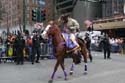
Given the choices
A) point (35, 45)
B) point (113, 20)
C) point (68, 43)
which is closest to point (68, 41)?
point (68, 43)

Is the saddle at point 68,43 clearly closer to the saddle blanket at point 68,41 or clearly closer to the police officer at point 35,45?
the saddle blanket at point 68,41

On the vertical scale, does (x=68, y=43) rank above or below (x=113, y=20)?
below

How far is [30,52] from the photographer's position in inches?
968

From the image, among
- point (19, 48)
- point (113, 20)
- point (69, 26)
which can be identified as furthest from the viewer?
point (113, 20)

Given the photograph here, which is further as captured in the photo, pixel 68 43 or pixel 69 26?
pixel 69 26

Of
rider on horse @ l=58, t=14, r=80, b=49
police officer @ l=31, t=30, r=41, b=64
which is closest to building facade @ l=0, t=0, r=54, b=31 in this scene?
police officer @ l=31, t=30, r=41, b=64

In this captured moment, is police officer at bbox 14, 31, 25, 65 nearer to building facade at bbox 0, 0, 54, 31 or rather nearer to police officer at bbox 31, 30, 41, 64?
police officer at bbox 31, 30, 41, 64

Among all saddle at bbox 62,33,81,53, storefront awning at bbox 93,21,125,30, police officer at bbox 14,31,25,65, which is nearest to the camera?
saddle at bbox 62,33,81,53

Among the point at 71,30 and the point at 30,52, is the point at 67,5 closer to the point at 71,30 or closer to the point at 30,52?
the point at 30,52

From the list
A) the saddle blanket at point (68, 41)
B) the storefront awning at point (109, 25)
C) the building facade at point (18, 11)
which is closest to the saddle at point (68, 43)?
the saddle blanket at point (68, 41)

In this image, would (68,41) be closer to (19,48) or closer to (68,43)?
(68,43)

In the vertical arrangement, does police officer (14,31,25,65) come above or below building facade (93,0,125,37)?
below

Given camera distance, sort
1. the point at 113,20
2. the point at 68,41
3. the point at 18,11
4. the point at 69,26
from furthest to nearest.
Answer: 1. the point at 18,11
2. the point at 113,20
3. the point at 69,26
4. the point at 68,41

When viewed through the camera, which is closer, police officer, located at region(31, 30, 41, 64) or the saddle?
the saddle
